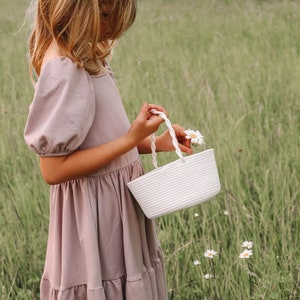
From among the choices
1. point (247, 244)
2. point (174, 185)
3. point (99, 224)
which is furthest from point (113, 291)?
point (247, 244)

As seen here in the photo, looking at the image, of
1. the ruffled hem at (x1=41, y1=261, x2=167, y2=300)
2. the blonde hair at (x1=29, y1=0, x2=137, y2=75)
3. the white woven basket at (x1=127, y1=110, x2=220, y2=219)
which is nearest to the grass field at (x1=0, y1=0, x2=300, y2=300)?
the blonde hair at (x1=29, y1=0, x2=137, y2=75)

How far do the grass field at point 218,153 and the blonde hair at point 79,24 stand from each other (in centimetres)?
35

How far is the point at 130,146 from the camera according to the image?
1.67 metres

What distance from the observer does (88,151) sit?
1.68m

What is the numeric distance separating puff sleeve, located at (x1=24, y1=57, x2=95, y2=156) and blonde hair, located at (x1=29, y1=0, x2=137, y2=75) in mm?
42

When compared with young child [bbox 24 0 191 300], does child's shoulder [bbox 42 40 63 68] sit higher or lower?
higher

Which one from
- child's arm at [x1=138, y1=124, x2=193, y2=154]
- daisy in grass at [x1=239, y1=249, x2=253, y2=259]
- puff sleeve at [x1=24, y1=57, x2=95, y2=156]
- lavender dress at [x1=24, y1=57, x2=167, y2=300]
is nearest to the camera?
puff sleeve at [x1=24, y1=57, x2=95, y2=156]

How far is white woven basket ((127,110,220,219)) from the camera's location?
1.63m

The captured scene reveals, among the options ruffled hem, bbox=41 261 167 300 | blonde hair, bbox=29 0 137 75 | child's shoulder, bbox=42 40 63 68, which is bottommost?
ruffled hem, bbox=41 261 167 300

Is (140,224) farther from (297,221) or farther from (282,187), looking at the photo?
(282,187)

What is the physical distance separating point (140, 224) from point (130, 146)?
9.9 inches

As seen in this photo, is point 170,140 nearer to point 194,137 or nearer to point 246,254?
point 194,137

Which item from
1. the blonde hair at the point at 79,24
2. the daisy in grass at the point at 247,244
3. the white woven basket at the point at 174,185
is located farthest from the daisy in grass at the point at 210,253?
the blonde hair at the point at 79,24

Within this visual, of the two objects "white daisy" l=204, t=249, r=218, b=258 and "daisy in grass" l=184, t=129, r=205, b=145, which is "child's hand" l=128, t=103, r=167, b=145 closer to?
"daisy in grass" l=184, t=129, r=205, b=145
